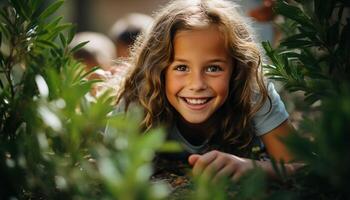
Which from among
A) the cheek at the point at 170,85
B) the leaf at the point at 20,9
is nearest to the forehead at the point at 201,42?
the cheek at the point at 170,85

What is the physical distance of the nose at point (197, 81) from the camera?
244 cm

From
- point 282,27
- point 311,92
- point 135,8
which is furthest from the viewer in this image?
point 135,8

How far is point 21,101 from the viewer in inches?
54.1

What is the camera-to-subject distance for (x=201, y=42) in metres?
2.44

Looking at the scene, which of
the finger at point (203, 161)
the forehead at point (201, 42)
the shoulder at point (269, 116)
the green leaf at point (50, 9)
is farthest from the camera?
the shoulder at point (269, 116)

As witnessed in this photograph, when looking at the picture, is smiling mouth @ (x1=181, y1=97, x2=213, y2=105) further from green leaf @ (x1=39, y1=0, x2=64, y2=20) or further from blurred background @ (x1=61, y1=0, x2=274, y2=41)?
blurred background @ (x1=61, y1=0, x2=274, y2=41)

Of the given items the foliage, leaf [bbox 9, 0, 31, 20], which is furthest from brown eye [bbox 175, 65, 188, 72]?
leaf [bbox 9, 0, 31, 20]

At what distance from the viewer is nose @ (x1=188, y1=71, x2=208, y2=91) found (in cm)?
244

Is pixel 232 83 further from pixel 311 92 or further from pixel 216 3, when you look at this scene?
pixel 311 92

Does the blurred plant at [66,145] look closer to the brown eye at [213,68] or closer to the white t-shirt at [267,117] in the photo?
the brown eye at [213,68]

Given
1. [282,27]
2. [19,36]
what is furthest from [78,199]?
[282,27]

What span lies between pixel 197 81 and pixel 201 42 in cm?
16

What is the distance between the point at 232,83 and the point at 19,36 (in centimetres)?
122

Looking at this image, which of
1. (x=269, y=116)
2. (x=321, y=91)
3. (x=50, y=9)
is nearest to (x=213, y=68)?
(x=269, y=116)
